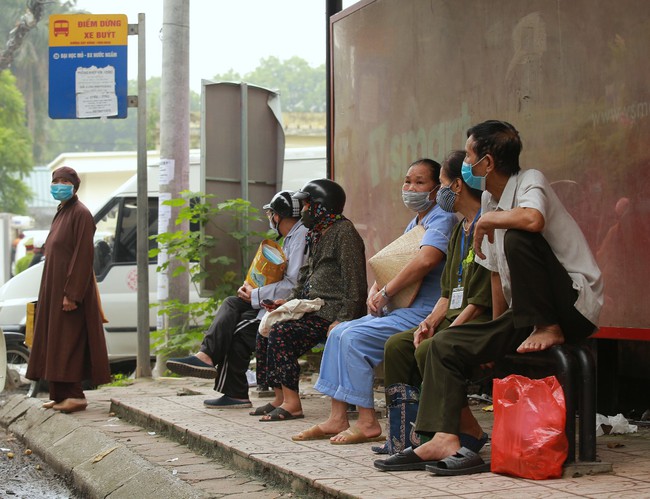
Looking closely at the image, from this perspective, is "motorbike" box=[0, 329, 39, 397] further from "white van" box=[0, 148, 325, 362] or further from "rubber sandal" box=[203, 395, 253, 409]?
"rubber sandal" box=[203, 395, 253, 409]

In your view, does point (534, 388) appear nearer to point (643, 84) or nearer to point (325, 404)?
point (643, 84)

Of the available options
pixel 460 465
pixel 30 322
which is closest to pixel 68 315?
pixel 30 322

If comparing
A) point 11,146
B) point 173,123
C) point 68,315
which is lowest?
point 68,315

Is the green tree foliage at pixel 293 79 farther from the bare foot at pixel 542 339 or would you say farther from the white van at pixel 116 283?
the bare foot at pixel 542 339

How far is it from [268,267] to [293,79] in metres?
68.2

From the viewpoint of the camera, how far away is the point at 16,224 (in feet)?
123

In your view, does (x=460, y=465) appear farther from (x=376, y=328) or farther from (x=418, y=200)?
(x=418, y=200)

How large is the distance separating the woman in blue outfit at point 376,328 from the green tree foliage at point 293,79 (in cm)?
6616

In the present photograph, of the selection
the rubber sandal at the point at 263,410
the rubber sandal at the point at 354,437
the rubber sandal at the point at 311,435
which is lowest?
the rubber sandal at the point at 263,410

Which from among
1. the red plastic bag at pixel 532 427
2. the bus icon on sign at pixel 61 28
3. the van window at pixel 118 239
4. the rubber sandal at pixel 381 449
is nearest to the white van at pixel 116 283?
the van window at pixel 118 239

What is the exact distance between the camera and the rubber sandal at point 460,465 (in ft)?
14.4

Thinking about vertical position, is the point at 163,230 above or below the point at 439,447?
above

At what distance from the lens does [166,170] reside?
9977 millimetres

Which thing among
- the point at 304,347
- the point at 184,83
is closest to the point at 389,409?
the point at 304,347
